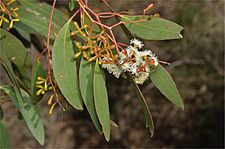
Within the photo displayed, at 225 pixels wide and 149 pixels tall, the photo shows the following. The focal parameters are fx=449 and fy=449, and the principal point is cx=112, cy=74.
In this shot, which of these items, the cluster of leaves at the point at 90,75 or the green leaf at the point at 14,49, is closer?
the cluster of leaves at the point at 90,75

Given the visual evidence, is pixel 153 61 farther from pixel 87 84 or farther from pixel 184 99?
pixel 184 99

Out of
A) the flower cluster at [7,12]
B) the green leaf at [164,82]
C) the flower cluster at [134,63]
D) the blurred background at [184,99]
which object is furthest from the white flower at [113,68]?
the blurred background at [184,99]

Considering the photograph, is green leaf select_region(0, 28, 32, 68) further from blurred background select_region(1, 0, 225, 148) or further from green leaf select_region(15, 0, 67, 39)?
blurred background select_region(1, 0, 225, 148)

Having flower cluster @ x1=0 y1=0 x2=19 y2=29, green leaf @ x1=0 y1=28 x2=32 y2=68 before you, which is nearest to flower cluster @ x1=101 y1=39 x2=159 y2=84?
flower cluster @ x1=0 y1=0 x2=19 y2=29

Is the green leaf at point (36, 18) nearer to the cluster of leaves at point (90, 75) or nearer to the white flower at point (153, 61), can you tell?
the cluster of leaves at point (90, 75)

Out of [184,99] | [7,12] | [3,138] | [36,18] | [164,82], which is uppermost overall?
[7,12]

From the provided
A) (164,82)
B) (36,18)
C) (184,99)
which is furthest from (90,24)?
(184,99)

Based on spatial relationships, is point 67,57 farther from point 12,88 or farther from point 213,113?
point 213,113
